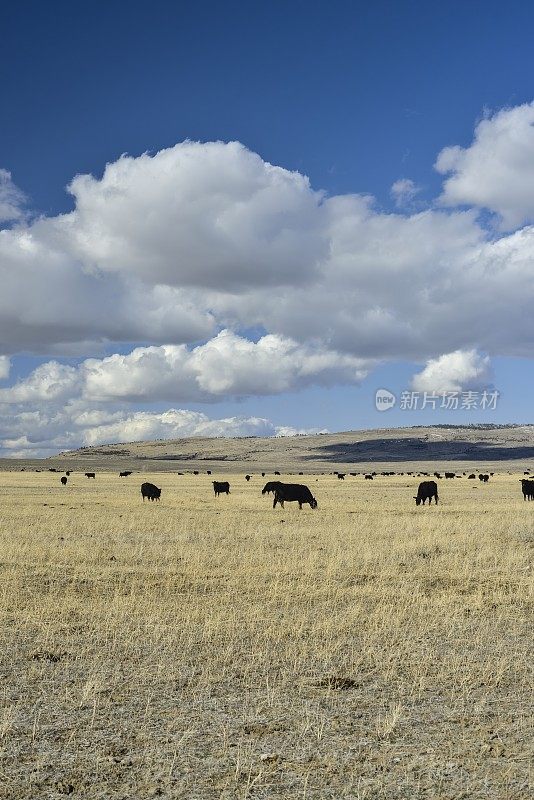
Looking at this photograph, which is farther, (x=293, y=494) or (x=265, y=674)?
(x=293, y=494)

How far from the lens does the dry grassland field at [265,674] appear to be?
6434 millimetres

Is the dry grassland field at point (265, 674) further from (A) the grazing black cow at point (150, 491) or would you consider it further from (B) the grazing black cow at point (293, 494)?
(A) the grazing black cow at point (150, 491)

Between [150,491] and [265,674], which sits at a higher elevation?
[150,491]

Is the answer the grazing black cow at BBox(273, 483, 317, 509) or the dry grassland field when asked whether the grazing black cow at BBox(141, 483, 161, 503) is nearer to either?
the grazing black cow at BBox(273, 483, 317, 509)

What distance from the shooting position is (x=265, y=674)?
9484 mm

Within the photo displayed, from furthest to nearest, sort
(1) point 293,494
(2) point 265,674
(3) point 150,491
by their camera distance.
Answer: (3) point 150,491 < (1) point 293,494 < (2) point 265,674

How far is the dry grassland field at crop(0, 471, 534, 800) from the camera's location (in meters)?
6.43

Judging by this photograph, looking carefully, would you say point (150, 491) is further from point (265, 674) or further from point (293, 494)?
point (265, 674)

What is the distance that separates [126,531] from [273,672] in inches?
714

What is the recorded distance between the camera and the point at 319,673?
9.54 meters

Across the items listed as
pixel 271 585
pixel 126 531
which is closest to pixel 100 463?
pixel 126 531

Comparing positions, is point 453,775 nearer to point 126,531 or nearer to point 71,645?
point 71,645

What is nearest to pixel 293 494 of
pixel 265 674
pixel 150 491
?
pixel 150 491

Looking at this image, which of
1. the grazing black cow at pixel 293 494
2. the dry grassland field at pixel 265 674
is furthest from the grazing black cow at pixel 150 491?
the dry grassland field at pixel 265 674
